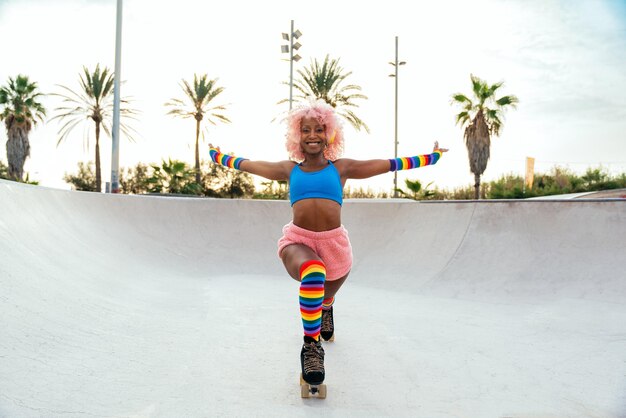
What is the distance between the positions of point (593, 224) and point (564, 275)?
1.08 metres

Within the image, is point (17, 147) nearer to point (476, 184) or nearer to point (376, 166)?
point (476, 184)

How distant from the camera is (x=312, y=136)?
3.53m

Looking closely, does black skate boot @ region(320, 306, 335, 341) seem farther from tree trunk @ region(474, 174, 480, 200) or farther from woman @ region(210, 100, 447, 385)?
tree trunk @ region(474, 174, 480, 200)

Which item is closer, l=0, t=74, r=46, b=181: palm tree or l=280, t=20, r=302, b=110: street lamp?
l=280, t=20, r=302, b=110: street lamp

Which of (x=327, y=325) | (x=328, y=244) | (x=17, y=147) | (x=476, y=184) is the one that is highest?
(x=17, y=147)

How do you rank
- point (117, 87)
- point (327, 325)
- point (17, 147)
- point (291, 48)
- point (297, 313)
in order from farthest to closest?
1. point (17, 147)
2. point (291, 48)
3. point (117, 87)
4. point (297, 313)
5. point (327, 325)

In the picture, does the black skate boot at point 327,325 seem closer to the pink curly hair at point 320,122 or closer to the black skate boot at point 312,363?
the black skate boot at point 312,363

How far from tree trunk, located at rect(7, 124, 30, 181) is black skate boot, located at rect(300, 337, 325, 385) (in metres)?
36.5

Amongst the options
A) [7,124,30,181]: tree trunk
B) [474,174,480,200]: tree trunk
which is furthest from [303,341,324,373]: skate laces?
[7,124,30,181]: tree trunk

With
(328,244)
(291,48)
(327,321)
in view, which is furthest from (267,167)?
(291,48)

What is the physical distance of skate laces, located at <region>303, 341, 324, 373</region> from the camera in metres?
2.86

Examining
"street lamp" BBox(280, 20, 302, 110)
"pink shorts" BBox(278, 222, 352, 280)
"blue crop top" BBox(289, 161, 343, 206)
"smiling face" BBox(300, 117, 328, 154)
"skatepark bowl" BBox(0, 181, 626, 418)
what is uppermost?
"street lamp" BBox(280, 20, 302, 110)

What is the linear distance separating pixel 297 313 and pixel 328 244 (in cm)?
A: 227

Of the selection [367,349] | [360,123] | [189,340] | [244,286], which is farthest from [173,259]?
[360,123]
